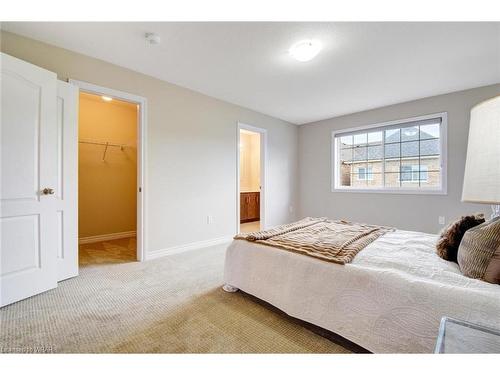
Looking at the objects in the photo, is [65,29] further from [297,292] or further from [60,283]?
[297,292]

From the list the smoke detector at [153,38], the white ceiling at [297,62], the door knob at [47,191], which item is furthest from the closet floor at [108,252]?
the smoke detector at [153,38]

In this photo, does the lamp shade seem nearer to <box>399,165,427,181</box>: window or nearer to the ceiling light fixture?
the ceiling light fixture

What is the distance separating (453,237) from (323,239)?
84 centimetres

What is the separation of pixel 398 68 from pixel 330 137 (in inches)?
84.0

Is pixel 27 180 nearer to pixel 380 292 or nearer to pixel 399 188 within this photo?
pixel 380 292

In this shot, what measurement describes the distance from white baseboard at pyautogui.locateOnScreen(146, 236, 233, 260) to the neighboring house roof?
3.01 meters

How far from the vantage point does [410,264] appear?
54.9 inches

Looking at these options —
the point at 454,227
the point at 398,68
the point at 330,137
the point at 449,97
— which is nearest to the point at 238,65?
the point at 398,68

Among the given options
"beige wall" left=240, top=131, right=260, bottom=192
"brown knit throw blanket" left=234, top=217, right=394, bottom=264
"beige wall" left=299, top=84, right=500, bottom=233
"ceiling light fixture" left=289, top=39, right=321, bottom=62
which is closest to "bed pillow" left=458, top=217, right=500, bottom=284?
"brown knit throw blanket" left=234, top=217, right=394, bottom=264

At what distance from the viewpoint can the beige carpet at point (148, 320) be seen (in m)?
1.37

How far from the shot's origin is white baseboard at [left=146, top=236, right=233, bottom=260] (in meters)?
2.97

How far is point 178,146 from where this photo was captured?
324cm
